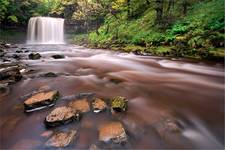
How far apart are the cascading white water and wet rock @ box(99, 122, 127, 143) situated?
1015 inches

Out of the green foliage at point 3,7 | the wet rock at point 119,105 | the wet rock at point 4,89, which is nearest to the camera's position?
the wet rock at point 119,105

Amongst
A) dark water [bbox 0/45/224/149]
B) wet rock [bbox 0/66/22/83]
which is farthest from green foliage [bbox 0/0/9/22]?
wet rock [bbox 0/66/22/83]

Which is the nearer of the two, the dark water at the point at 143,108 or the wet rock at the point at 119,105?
the dark water at the point at 143,108

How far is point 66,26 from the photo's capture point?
29547 millimetres

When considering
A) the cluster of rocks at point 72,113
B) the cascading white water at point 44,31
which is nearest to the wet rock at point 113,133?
the cluster of rocks at point 72,113

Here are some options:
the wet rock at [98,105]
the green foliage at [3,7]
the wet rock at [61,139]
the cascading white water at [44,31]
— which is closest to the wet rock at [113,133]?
the wet rock at [61,139]

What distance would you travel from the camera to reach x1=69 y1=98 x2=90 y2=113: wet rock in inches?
156

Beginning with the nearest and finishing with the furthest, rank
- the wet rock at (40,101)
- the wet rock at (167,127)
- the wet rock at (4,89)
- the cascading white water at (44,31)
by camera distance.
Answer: the wet rock at (167,127)
the wet rock at (40,101)
the wet rock at (4,89)
the cascading white water at (44,31)

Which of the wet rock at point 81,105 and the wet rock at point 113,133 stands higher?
the wet rock at point 81,105

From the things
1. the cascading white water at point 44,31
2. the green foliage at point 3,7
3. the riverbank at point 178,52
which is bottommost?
the riverbank at point 178,52

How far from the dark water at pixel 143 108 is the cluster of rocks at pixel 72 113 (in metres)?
0.11

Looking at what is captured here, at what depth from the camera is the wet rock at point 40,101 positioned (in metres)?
4.06

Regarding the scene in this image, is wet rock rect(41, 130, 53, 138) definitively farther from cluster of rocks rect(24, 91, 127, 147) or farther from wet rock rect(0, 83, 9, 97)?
wet rock rect(0, 83, 9, 97)

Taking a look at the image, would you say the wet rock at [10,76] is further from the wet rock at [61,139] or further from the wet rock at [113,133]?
the wet rock at [113,133]
